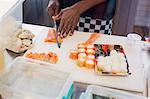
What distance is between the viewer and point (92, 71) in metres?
0.90

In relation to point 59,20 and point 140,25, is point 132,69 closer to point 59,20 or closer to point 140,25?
point 59,20

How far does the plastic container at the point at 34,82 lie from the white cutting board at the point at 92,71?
88mm

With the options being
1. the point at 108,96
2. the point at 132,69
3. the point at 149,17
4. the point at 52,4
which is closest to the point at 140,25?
the point at 149,17

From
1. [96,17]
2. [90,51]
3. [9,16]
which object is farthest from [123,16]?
[9,16]

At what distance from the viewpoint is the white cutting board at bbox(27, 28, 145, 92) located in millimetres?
853

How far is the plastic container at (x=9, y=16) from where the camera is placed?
85 centimetres

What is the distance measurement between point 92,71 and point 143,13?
1939 mm

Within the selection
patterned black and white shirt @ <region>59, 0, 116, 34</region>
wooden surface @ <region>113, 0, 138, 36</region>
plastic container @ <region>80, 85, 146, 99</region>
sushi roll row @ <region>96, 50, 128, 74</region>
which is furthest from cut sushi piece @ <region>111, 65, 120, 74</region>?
wooden surface @ <region>113, 0, 138, 36</region>

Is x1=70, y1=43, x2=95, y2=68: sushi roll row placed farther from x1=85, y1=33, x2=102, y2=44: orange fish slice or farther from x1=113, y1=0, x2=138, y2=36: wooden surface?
x1=113, y1=0, x2=138, y2=36: wooden surface

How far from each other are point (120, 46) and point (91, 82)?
0.24 meters

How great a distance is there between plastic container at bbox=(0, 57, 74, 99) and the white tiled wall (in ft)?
6.50

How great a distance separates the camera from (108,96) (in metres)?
0.77

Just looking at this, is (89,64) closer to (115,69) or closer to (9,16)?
(115,69)

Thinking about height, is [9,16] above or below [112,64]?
above
